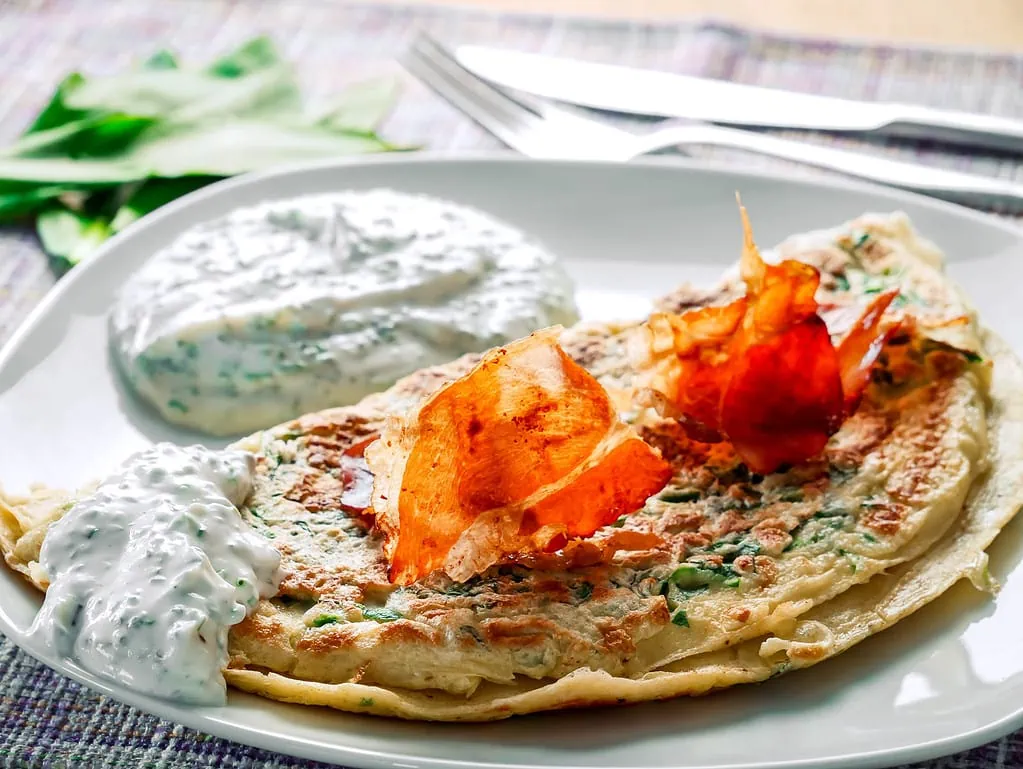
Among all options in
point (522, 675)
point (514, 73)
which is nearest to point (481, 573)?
point (522, 675)

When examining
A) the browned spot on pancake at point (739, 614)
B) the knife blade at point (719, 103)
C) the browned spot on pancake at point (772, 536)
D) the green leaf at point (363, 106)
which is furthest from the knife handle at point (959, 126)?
the browned spot on pancake at point (739, 614)

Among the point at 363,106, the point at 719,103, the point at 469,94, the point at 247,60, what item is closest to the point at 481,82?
the point at 469,94

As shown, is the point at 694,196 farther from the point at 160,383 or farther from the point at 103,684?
the point at 103,684

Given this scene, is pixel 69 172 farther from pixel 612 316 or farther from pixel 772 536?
pixel 772 536

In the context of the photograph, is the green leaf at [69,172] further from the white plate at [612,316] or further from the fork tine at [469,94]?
the fork tine at [469,94]

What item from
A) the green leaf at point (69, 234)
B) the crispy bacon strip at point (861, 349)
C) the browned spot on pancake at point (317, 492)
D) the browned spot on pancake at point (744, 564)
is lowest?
the green leaf at point (69, 234)

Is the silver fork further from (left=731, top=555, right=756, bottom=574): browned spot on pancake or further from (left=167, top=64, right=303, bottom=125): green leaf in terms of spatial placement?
(left=731, top=555, right=756, bottom=574): browned spot on pancake

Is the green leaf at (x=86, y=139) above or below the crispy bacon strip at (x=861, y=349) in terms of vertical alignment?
below
